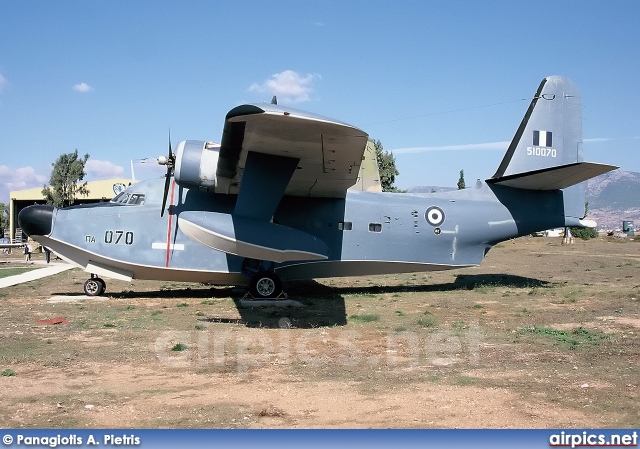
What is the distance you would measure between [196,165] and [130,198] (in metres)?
2.52

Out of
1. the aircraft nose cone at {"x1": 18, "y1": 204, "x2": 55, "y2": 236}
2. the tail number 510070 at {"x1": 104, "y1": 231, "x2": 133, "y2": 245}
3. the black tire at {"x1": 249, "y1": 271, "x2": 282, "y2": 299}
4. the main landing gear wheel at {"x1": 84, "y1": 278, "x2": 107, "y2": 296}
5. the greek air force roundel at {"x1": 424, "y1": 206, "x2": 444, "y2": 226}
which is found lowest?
the main landing gear wheel at {"x1": 84, "y1": 278, "x2": 107, "y2": 296}

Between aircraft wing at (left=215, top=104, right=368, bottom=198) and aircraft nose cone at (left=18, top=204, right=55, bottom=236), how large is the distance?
4.29 meters

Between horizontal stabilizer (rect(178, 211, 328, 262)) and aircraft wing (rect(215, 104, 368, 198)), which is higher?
aircraft wing (rect(215, 104, 368, 198))

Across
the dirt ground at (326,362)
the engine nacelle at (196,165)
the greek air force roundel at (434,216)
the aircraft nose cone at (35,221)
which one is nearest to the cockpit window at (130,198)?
the aircraft nose cone at (35,221)

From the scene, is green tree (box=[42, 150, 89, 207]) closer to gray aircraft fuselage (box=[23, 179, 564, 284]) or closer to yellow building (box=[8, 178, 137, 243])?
yellow building (box=[8, 178, 137, 243])

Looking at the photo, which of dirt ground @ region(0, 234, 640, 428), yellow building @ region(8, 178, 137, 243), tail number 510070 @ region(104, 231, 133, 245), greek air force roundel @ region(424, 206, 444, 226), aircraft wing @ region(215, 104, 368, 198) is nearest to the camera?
dirt ground @ region(0, 234, 640, 428)

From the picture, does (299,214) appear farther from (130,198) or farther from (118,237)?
(118,237)

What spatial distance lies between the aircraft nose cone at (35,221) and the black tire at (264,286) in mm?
5184

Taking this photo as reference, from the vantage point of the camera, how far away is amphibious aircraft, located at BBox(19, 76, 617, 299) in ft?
34.5

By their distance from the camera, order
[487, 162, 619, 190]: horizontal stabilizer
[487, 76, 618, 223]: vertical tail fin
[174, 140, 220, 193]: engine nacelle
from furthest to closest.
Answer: [487, 76, 618, 223]: vertical tail fin < [487, 162, 619, 190]: horizontal stabilizer < [174, 140, 220, 193]: engine nacelle

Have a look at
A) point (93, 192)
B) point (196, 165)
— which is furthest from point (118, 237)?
point (93, 192)

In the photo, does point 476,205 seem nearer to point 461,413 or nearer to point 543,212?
point 543,212

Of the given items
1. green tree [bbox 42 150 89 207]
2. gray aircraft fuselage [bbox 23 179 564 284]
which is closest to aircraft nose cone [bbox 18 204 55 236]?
gray aircraft fuselage [bbox 23 179 564 284]

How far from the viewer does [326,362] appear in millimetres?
6883
